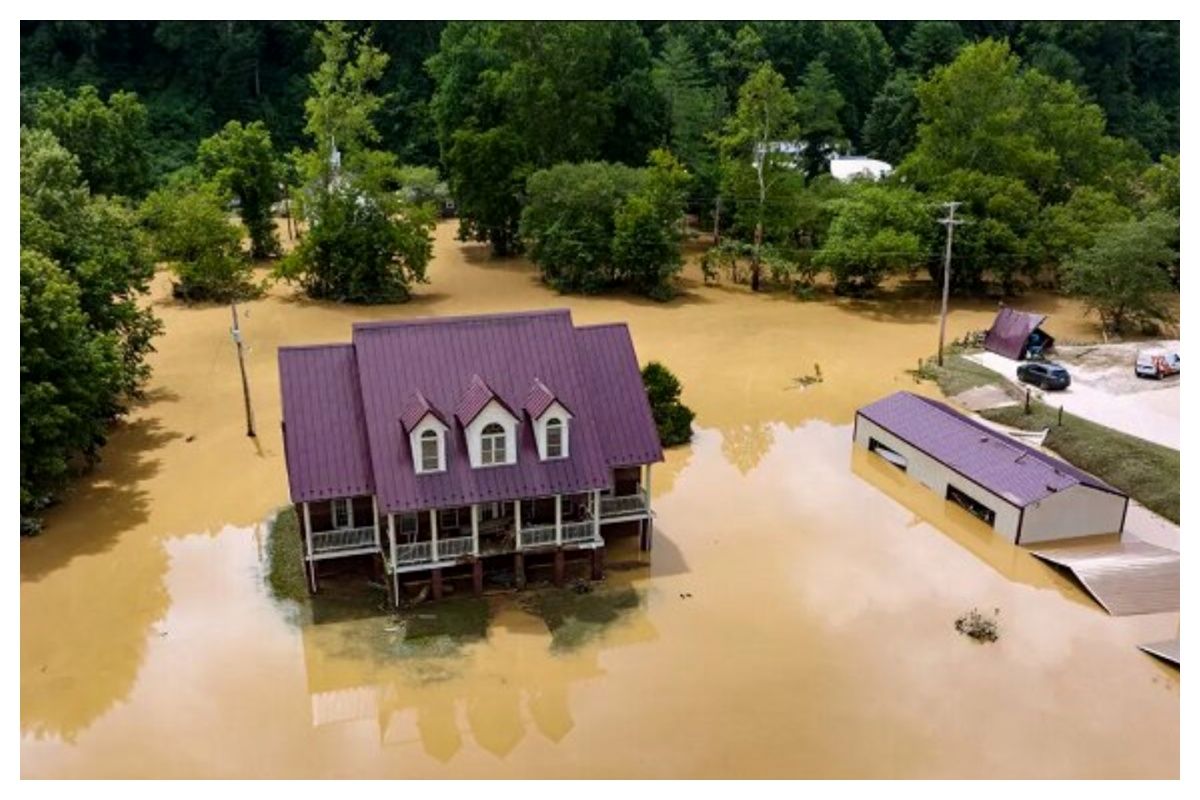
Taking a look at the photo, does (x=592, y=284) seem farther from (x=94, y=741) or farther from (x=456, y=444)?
(x=94, y=741)

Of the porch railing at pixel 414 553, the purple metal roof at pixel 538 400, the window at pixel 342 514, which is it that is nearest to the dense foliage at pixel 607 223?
the purple metal roof at pixel 538 400

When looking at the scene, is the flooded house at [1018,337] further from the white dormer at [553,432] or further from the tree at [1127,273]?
the white dormer at [553,432]

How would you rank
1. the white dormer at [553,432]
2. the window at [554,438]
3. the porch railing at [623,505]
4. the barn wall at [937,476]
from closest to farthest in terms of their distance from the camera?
the white dormer at [553,432] → the window at [554,438] → the porch railing at [623,505] → the barn wall at [937,476]

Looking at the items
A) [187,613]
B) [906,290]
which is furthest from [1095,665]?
[906,290]

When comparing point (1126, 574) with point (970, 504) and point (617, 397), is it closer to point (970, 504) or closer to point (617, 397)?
point (970, 504)

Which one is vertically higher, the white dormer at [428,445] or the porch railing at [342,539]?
the white dormer at [428,445]
